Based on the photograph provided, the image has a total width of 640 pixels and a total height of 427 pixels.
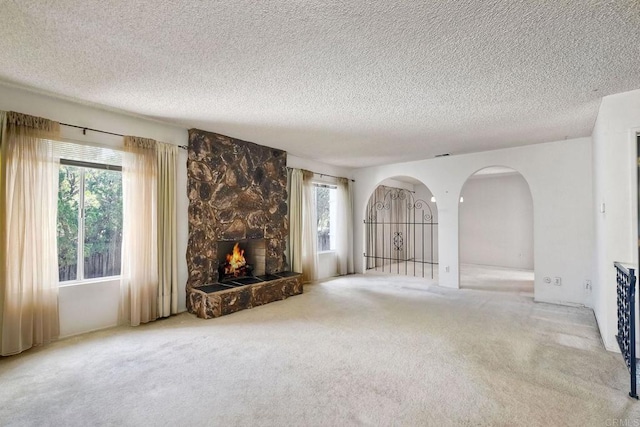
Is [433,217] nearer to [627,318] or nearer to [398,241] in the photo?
[398,241]

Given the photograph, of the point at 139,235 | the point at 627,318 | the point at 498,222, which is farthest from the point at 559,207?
the point at 139,235

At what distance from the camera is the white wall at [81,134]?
122 inches

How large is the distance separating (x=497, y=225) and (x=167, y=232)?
8368 mm

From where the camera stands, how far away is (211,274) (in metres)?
4.55

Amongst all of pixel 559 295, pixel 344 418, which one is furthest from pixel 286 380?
pixel 559 295

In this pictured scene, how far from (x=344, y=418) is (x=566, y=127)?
15.3 ft

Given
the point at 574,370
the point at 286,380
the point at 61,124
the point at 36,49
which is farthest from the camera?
the point at 61,124

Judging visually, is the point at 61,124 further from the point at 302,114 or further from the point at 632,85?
the point at 632,85

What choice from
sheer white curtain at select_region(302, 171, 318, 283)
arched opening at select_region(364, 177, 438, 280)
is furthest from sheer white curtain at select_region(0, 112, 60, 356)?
arched opening at select_region(364, 177, 438, 280)

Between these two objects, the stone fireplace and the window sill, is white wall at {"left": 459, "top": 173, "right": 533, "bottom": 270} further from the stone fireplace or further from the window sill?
the window sill

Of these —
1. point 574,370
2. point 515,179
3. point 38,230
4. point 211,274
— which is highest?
point 515,179

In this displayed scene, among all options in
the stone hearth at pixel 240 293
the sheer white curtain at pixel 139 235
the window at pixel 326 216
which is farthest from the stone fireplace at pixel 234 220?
the window at pixel 326 216

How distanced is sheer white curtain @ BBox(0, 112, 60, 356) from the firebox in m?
2.12

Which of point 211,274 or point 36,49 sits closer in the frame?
point 36,49
